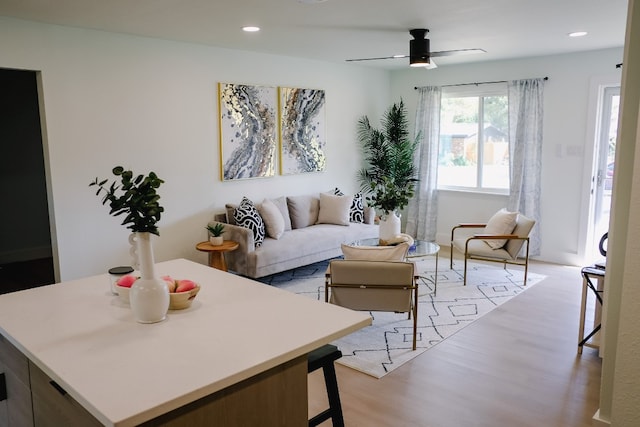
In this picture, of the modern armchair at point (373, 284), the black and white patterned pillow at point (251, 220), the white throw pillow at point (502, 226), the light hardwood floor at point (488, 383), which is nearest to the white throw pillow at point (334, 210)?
→ the black and white patterned pillow at point (251, 220)

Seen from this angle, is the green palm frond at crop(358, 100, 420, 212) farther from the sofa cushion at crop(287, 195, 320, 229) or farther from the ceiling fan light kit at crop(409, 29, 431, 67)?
the ceiling fan light kit at crop(409, 29, 431, 67)

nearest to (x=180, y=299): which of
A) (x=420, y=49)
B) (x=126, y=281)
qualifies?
(x=126, y=281)

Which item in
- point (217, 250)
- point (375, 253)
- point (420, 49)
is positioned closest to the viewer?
point (375, 253)

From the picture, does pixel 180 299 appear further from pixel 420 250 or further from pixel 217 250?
pixel 420 250

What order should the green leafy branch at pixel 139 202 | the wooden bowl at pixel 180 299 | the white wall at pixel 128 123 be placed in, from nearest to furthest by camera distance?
1. the green leafy branch at pixel 139 202
2. the wooden bowl at pixel 180 299
3. the white wall at pixel 128 123

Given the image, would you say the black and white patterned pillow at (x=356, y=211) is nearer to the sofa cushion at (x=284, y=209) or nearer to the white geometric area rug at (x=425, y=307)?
the white geometric area rug at (x=425, y=307)

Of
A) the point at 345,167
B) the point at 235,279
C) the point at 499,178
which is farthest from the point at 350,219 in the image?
the point at 235,279

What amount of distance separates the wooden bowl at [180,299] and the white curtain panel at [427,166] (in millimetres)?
5817

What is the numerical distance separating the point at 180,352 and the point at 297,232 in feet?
13.6

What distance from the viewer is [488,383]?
129 inches

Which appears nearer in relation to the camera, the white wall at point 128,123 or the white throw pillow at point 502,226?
the white wall at point 128,123

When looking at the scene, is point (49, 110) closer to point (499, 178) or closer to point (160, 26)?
point (160, 26)

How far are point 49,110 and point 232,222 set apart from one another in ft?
6.79

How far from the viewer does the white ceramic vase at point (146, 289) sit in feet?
5.81
